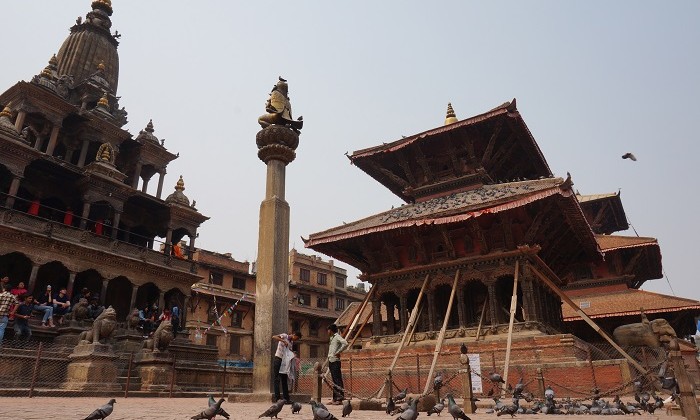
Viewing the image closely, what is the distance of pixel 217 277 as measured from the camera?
44312 millimetres

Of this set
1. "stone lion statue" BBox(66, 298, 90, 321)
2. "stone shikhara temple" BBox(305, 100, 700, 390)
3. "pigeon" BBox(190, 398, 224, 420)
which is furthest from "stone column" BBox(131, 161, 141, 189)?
"pigeon" BBox(190, 398, 224, 420)

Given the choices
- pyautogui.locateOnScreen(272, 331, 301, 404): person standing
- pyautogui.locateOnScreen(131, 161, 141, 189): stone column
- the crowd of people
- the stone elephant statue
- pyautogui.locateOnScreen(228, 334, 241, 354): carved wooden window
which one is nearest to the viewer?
the stone elephant statue

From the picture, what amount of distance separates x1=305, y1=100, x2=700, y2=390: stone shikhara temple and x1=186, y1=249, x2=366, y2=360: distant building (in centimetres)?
2157

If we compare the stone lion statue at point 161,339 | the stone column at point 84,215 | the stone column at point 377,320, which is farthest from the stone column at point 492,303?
the stone column at point 84,215

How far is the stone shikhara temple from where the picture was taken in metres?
15.9

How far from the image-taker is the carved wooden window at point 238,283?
45.5 meters

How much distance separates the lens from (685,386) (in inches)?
246

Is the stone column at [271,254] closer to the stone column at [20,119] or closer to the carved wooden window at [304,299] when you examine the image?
the stone column at [20,119]

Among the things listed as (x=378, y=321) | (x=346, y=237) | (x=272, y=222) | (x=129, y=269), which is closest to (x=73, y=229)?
(x=129, y=269)

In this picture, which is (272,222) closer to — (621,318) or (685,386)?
(685,386)

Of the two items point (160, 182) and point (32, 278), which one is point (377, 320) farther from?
point (160, 182)

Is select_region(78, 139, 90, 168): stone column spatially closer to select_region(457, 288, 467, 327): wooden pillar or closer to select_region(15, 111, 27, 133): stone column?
select_region(15, 111, 27, 133): stone column

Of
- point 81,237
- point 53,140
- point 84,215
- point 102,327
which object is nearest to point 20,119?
point 53,140

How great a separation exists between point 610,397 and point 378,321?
9.07m
